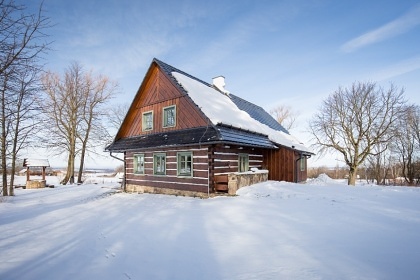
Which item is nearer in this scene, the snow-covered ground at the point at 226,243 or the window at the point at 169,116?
the snow-covered ground at the point at 226,243

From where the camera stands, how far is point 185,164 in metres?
13.2

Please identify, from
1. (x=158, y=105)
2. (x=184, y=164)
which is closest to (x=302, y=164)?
(x=184, y=164)

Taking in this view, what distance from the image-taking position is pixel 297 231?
19.1 feet

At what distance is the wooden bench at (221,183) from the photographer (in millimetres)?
11648

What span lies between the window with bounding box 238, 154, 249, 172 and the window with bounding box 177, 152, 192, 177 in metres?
2.96

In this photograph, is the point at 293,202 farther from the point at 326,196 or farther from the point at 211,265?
the point at 211,265

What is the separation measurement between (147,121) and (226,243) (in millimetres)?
12049

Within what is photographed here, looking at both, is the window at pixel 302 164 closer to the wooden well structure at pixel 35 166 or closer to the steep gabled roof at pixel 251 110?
the steep gabled roof at pixel 251 110

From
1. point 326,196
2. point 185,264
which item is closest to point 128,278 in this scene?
point 185,264

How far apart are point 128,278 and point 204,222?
3295 mm

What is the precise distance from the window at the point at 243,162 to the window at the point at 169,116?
439cm

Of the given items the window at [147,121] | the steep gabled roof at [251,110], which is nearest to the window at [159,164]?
the window at [147,121]

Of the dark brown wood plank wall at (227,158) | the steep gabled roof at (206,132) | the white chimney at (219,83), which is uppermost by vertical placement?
the white chimney at (219,83)

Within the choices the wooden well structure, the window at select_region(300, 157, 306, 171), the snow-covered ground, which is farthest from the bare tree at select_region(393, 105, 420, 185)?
the wooden well structure
